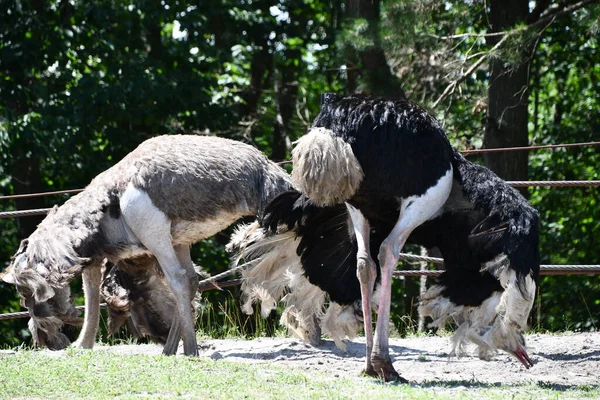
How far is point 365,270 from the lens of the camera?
6.32 m

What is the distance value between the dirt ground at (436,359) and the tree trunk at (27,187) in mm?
7097

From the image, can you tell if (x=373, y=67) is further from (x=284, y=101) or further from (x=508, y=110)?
(x=284, y=101)

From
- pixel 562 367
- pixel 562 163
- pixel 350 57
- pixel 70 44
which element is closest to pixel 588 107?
pixel 562 163

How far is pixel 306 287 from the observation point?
282 inches

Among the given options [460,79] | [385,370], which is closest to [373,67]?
[460,79]

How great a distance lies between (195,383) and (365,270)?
4.14 feet

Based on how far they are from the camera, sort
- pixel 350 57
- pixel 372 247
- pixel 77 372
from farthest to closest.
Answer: pixel 350 57, pixel 372 247, pixel 77 372

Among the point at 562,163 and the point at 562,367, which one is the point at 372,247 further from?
the point at 562,163

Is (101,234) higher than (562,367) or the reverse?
higher

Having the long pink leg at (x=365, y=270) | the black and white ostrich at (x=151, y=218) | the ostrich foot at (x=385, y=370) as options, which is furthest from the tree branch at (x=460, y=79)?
the ostrich foot at (x=385, y=370)

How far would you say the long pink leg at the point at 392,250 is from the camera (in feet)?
20.1

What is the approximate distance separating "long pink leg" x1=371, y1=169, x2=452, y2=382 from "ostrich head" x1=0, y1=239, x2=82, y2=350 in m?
2.30

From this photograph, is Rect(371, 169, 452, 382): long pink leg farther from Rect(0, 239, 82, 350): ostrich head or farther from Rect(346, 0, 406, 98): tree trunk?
Rect(346, 0, 406, 98): tree trunk

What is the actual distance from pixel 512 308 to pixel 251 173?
2158 mm
